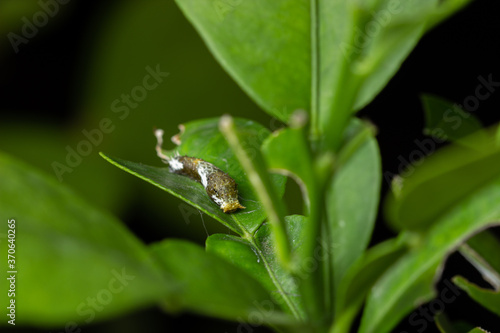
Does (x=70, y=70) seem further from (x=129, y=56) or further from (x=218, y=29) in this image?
(x=218, y=29)

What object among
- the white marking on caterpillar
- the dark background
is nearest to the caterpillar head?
the white marking on caterpillar

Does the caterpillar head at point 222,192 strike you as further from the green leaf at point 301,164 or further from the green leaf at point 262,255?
the green leaf at point 301,164

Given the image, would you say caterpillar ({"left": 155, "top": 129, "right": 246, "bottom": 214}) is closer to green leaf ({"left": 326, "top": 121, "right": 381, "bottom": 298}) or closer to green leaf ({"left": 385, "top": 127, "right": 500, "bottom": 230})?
green leaf ({"left": 326, "top": 121, "right": 381, "bottom": 298})

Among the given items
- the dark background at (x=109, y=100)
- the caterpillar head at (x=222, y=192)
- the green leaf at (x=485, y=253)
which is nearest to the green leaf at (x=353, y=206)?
the caterpillar head at (x=222, y=192)

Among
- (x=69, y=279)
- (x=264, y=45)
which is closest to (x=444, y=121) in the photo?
(x=264, y=45)

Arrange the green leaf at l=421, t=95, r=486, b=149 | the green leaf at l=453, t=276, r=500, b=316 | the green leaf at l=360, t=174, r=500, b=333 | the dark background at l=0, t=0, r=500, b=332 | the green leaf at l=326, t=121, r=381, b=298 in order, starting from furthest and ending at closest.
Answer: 1. the dark background at l=0, t=0, r=500, b=332
2. the green leaf at l=421, t=95, r=486, b=149
3. the green leaf at l=453, t=276, r=500, b=316
4. the green leaf at l=326, t=121, r=381, b=298
5. the green leaf at l=360, t=174, r=500, b=333

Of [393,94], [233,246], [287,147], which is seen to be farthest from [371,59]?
[393,94]
